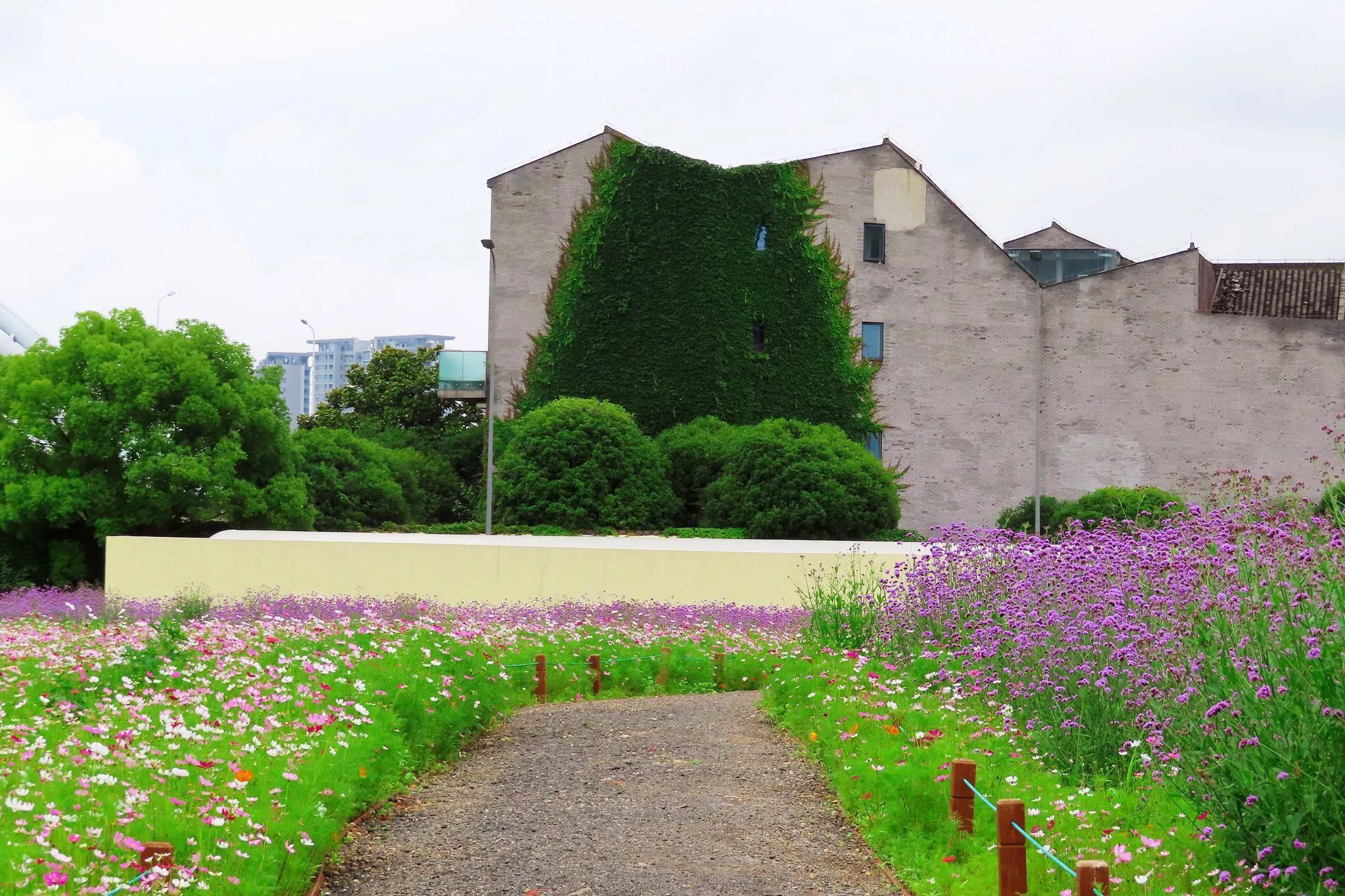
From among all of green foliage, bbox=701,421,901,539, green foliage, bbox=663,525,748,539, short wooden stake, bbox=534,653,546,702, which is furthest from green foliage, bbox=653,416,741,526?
short wooden stake, bbox=534,653,546,702

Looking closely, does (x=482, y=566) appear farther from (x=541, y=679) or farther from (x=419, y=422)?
(x=419, y=422)

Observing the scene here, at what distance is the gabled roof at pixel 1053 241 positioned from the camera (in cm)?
5156

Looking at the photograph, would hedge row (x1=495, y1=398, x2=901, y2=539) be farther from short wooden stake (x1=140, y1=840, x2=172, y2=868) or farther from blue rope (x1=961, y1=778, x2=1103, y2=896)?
short wooden stake (x1=140, y1=840, x2=172, y2=868)

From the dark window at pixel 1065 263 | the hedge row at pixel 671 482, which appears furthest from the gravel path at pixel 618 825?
the dark window at pixel 1065 263

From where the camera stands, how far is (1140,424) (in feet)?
127

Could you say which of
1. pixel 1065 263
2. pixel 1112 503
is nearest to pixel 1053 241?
pixel 1065 263

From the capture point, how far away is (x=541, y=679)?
12891 mm

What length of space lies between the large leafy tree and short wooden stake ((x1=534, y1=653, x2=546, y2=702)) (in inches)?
1020

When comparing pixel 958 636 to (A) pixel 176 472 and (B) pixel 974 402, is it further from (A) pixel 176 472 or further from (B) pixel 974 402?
(B) pixel 974 402

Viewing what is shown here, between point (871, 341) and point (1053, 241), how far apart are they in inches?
672

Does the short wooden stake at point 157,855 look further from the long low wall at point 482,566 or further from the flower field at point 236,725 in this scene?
the long low wall at point 482,566

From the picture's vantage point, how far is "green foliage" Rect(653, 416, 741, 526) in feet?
105

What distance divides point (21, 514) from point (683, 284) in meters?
17.6

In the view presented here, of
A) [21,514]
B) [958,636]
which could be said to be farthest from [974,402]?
[958,636]
